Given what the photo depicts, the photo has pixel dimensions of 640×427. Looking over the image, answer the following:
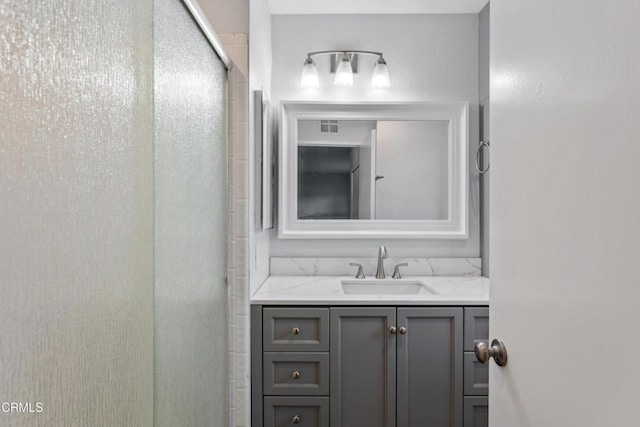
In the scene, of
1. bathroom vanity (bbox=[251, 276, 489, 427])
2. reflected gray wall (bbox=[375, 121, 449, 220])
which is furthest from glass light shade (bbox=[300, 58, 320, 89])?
bathroom vanity (bbox=[251, 276, 489, 427])

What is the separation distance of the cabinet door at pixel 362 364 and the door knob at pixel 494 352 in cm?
102

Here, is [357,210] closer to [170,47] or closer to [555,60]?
[170,47]

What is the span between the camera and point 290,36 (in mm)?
2643

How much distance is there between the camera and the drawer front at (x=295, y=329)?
6.44 feet

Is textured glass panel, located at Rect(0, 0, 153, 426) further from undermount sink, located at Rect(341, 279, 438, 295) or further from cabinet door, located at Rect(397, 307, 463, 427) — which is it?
undermount sink, located at Rect(341, 279, 438, 295)

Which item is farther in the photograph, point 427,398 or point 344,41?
point 344,41

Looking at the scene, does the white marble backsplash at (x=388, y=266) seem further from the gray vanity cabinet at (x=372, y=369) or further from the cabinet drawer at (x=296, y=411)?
the cabinet drawer at (x=296, y=411)

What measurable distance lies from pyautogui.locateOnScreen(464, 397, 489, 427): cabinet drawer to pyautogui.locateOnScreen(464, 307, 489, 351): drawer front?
0.22 m

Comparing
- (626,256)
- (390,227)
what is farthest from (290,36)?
(626,256)

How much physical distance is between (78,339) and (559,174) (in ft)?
2.59

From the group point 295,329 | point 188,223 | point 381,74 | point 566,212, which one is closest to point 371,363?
point 295,329

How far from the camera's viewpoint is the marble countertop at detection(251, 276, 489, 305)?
77.6 inches

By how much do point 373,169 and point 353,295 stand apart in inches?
33.7

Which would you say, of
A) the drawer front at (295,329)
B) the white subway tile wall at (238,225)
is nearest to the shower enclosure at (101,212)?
the white subway tile wall at (238,225)
